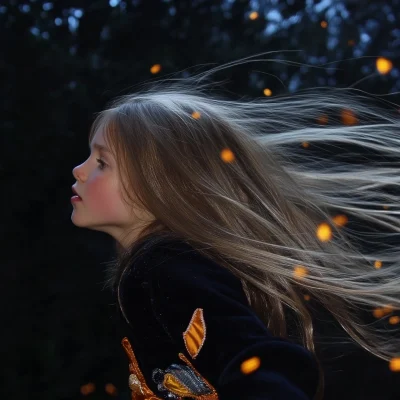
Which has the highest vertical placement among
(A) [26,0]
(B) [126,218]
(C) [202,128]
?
(A) [26,0]

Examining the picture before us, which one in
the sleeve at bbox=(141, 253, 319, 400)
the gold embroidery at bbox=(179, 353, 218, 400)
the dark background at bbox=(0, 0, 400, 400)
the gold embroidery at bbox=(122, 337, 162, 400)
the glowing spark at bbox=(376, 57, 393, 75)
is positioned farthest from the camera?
the glowing spark at bbox=(376, 57, 393, 75)

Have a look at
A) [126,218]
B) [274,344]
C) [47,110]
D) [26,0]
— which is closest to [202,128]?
[126,218]

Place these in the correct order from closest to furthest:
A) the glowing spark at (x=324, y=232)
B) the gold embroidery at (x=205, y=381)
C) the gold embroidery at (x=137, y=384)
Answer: the gold embroidery at (x=205, y=381), the gold embroidery at (x=137, y=384), the glowing spark at (x=324, y=232)

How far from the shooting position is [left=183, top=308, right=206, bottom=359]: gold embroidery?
1.33 metres

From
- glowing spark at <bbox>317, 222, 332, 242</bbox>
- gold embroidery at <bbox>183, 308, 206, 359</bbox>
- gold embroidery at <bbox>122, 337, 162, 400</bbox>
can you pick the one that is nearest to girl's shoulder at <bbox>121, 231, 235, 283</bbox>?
gold embroidery at <bbox>183, 308, 206, 359</bbox>

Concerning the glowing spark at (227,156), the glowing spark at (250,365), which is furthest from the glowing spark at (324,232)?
the glowing spark at (250,365)

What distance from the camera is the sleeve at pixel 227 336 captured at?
1249 millimetres

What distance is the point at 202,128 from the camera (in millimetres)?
1748

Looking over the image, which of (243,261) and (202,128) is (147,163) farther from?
(243,261)

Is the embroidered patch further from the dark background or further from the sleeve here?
the dark background

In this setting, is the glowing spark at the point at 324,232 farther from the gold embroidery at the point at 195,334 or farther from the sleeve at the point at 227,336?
the gold embroidery at the point at 195,334

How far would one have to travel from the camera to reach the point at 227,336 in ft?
4.28

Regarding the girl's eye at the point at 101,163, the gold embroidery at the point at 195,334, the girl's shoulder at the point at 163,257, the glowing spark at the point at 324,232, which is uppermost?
the girl's eye at the point at 101,163

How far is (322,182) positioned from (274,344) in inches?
33.1
